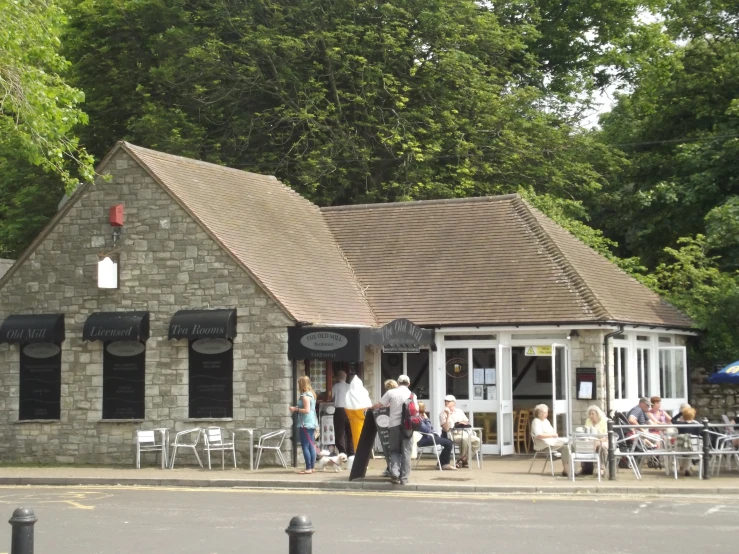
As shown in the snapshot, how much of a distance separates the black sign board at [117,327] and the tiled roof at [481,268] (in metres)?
5.55

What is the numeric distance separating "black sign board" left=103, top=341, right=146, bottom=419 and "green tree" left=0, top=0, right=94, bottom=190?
352 cm

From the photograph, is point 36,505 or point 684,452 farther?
point 684,452

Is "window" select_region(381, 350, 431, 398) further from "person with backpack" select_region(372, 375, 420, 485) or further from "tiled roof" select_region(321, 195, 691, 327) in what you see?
"person with backpack" select_region(372, 375, 420, 485)

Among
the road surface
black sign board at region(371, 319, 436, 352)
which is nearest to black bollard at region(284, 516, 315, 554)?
the road surface

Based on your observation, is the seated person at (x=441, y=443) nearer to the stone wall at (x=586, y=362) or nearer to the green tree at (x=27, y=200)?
the stone wall at (x=586, y=362)

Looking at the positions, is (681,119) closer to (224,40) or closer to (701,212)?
(701,212)

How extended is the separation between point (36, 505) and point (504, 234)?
1449cm

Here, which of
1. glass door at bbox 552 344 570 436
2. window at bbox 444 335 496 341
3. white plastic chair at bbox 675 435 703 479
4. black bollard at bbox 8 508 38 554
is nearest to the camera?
black bollard at bbox 8 508 38 554

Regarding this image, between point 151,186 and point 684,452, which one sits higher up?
point 151,186

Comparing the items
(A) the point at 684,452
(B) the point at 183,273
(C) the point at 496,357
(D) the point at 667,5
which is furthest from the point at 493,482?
(D) the point at 667,5

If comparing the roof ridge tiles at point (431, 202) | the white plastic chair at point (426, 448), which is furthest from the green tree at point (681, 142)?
the white plastic chair at point (426, 448)

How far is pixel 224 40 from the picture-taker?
127 ft

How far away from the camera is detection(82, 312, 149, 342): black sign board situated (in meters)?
24.3

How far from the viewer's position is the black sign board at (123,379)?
970 inches
